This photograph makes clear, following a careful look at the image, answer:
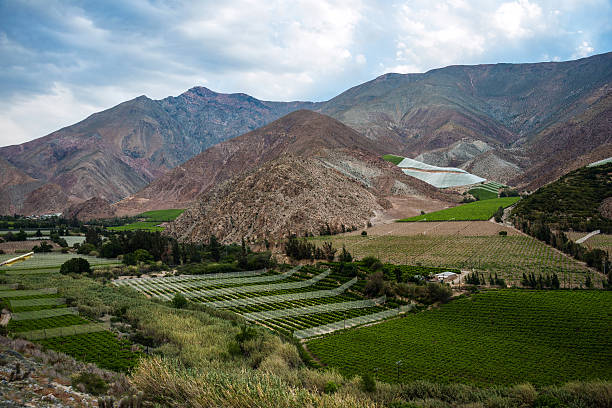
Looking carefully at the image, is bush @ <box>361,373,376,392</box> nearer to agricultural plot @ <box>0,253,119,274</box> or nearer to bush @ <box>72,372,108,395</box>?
bush @ <box>72,372,108,395</box>

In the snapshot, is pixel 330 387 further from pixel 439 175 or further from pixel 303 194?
pixel 439 175

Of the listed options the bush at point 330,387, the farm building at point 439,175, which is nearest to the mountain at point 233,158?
the farm building at point 439,175

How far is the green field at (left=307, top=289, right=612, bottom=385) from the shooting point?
74.3ft

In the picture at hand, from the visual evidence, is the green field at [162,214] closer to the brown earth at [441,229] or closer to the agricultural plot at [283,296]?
the brown earth at [441,229]

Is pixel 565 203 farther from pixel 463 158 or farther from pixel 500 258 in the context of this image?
pixel 463 158

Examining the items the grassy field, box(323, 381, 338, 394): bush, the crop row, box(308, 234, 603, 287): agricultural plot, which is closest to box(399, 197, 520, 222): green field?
box(308, 234, 603, 287): agricultural plot

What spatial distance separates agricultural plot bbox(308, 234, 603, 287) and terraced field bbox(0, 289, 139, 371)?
3639 cm

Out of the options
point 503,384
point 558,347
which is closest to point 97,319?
point 503,384

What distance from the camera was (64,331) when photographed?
27.0 metres

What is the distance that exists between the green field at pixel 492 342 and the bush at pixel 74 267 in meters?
41.5

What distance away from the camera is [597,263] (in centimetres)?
4331

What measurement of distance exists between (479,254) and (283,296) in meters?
28.0

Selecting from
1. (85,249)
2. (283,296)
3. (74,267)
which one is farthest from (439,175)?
(74,267)

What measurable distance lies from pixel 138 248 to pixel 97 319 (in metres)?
46.1
